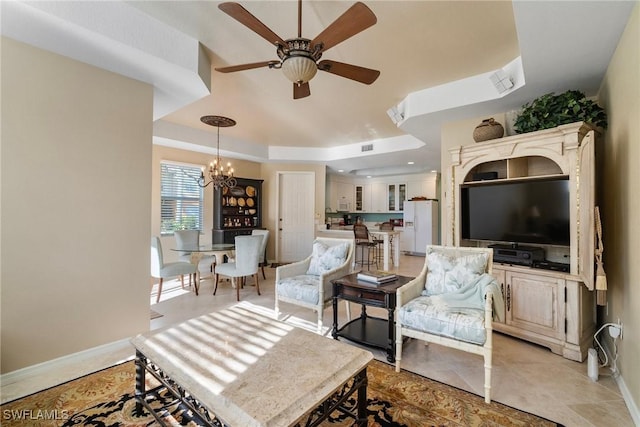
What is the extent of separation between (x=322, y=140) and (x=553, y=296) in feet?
15.1

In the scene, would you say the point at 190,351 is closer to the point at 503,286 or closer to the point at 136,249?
the point at 136,249

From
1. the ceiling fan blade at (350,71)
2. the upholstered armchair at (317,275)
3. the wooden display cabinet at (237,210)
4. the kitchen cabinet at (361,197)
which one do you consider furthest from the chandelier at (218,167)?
the kitchen cabinet at (361,197)

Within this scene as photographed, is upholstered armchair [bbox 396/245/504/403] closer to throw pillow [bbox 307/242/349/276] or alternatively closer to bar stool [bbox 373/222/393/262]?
throw pillow [bbox 307/242/349/276]

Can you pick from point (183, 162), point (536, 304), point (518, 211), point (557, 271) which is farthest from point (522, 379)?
point (183, 162)

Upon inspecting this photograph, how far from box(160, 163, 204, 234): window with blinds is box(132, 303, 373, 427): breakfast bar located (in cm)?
390

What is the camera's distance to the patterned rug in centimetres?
171

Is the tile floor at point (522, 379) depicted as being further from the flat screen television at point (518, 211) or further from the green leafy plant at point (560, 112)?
the green leafy plant at point (560, 112)

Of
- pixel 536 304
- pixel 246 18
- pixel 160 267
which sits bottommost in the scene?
pixel 536 304

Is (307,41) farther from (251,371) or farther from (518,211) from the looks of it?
(518,211)

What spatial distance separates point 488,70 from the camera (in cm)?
306

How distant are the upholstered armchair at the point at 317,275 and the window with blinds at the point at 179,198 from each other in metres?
3.12

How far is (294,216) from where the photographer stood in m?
6.96

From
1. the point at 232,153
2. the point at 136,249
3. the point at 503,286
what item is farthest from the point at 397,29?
the point at 232,153

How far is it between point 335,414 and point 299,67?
2.19m
